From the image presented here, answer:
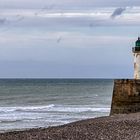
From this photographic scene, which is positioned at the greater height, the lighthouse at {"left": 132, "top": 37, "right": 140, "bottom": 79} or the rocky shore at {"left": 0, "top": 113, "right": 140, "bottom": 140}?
the lighthouse at {"left": 132, "top": 37, "right": 140, "bottom": 79}

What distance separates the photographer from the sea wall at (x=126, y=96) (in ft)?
95.0

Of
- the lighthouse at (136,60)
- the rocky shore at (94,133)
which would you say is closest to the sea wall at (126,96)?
the lighthouse at (136,60)

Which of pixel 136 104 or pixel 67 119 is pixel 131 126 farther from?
pixel 67 119

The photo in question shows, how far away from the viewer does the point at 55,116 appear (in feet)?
125

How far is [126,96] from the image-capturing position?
95.9 ft

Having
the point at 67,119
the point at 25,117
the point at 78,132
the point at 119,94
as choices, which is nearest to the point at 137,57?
the point at 119,94

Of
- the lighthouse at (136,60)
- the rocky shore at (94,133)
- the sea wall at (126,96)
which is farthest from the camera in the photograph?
the lighthouse at (136,60)

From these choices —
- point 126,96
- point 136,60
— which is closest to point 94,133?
point 126,96

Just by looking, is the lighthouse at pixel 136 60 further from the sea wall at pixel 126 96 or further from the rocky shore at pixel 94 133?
the rocky shore at pixel 94 133

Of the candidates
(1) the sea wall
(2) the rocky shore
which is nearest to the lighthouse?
(1) the sea wall

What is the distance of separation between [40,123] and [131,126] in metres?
12.0

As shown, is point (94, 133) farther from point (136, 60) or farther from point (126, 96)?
point (136, 60)

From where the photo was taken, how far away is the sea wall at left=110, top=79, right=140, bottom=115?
2895 centimetres

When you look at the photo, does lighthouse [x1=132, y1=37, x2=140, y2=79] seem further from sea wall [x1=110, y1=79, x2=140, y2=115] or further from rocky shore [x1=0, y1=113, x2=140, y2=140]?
rocky shore [x1=0, y1=113, x2=140, y2=140]
